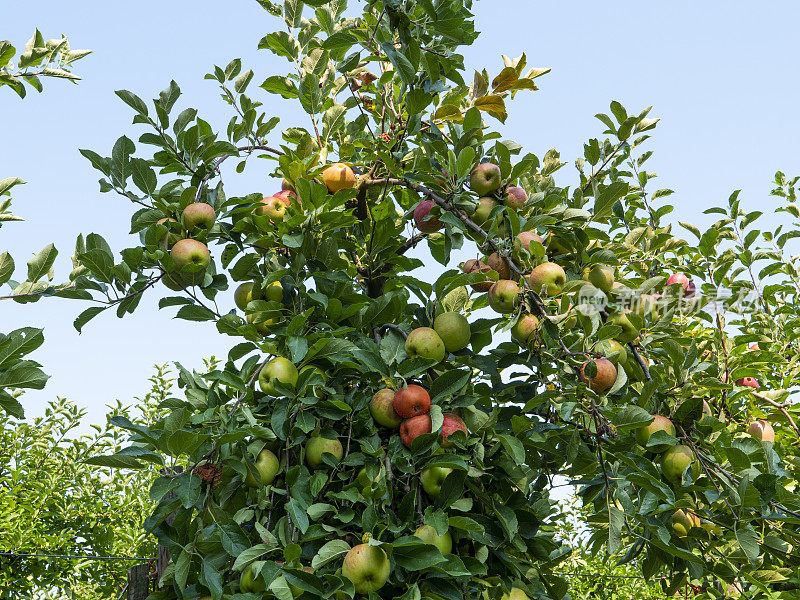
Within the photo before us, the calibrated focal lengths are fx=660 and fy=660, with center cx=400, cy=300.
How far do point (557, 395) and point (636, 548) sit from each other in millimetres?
942

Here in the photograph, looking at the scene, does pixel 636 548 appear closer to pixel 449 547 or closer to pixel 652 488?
pixel 652 488

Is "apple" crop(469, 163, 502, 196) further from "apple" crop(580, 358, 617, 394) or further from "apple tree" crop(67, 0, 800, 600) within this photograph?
"apple" crop(580, 358, 617, 394)

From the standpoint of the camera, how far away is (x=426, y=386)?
2.31 m

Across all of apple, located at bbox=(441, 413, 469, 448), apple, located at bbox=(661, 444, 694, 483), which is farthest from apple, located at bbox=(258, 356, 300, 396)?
apple, located at bbox=(661, 444, 694, 483)

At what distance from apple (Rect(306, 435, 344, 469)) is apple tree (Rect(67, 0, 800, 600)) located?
0.03 ft

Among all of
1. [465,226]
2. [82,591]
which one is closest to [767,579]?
[465,226]

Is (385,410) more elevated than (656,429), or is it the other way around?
(385,410)

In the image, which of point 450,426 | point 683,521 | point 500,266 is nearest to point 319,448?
point 450,426

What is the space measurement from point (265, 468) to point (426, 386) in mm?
621

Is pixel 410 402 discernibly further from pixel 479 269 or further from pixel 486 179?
pixel 486 179

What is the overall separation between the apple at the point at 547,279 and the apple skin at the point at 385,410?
57 cm

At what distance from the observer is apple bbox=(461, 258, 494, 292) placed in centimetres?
238

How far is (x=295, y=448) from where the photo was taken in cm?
215

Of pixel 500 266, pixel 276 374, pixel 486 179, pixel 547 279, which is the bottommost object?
pixel 276 374
